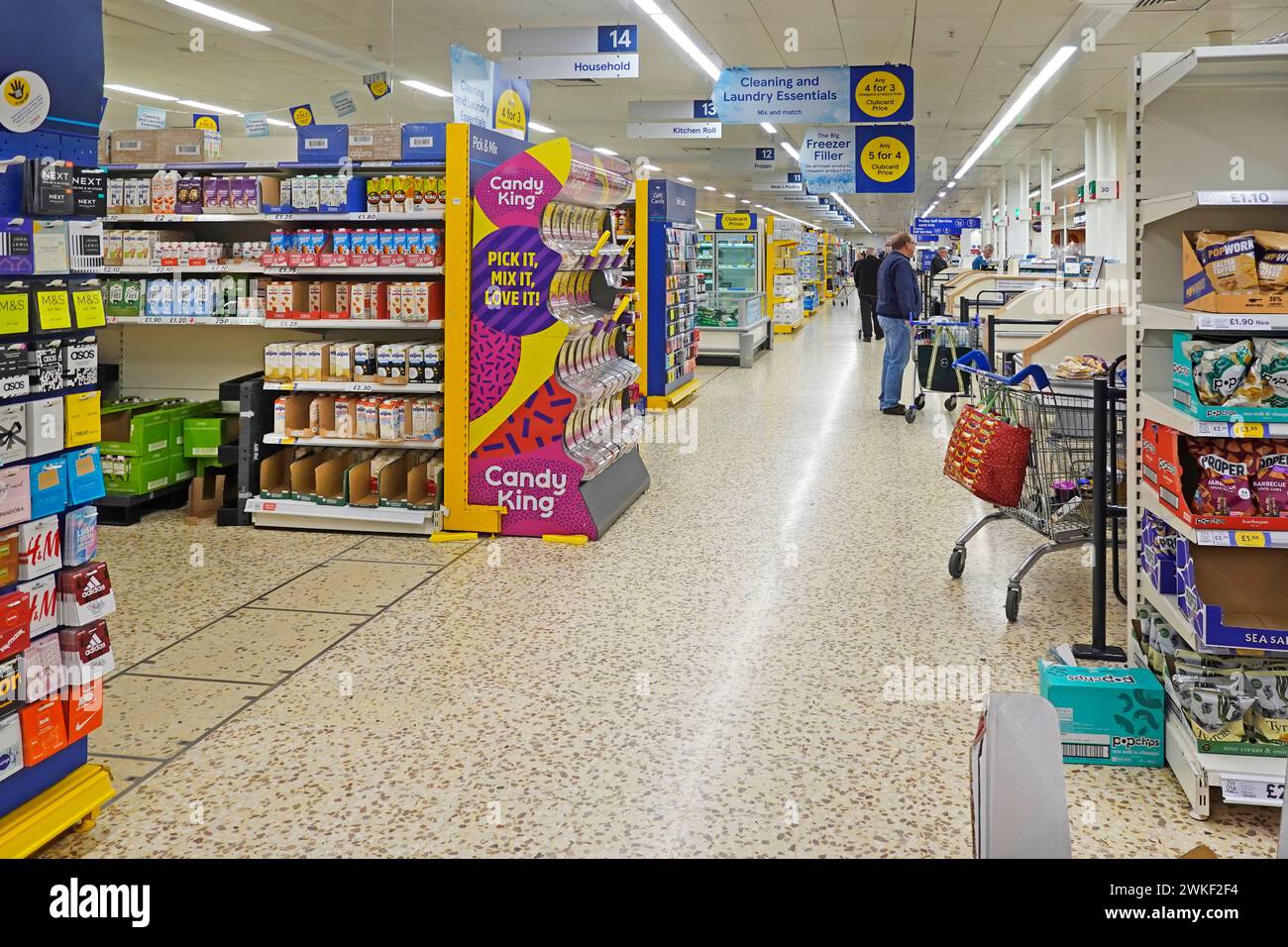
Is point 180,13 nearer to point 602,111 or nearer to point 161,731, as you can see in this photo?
point 602,111

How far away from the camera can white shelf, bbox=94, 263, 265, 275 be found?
6223 mm

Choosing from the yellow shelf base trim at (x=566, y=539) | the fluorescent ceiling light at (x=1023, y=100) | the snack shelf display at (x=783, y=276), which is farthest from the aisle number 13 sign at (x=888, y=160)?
the yellow shelf base trim at (x=566, y=539)

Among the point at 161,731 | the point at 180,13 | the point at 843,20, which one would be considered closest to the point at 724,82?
the point at 843,20

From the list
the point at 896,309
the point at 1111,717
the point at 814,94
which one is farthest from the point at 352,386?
the point at 814,94

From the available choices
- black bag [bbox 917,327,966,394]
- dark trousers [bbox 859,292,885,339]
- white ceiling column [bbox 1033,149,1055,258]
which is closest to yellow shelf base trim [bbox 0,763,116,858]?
black bag [bbox 917,327,966,394]

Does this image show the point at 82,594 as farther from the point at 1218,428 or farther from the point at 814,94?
the point at 814,94

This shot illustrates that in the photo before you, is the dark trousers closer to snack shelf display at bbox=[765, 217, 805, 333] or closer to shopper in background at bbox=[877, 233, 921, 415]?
snack shelf display at bbox=[765, 217, 805, 333]

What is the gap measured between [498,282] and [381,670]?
8.66 feet

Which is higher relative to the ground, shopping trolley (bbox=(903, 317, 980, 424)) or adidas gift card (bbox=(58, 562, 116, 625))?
shopping trolley (bbox=(903, 317, 980, 424))

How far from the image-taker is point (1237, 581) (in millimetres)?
3205

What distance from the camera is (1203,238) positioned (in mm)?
3059

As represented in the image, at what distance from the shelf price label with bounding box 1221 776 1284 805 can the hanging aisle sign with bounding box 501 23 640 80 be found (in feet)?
29.9

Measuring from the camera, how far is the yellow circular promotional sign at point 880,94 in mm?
11406
